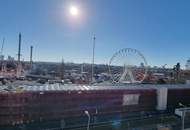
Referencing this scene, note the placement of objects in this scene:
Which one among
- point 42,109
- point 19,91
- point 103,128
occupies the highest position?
point 19,91

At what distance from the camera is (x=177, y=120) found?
19.0m

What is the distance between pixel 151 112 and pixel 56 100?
7.83 meters

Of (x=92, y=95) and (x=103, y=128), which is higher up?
(x=92, y=95)

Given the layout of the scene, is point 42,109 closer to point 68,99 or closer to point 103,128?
point 68,99

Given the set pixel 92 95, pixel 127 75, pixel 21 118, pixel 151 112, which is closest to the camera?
pixel 21 118

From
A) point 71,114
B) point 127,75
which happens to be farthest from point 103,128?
point 127,75

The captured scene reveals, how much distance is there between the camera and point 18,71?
58250 millimetres

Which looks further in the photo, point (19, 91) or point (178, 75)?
point (178, 75)

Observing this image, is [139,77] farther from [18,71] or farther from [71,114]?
[18,71]

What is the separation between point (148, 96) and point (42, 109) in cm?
851

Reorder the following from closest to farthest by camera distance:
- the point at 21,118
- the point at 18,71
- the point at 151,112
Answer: the point at 21,118
the point at 151,112
the point at 18,71

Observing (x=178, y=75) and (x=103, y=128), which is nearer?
(x=103, y=128)

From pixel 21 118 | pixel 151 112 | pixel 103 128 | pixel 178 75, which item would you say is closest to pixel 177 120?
pixel 151 112

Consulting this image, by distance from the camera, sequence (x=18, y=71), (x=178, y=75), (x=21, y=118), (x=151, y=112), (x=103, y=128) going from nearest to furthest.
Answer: (x=21, y=118) < (x=103, y=128) < (x=151, y=112) < (x=178, y=75) < (x=18, y=71)
